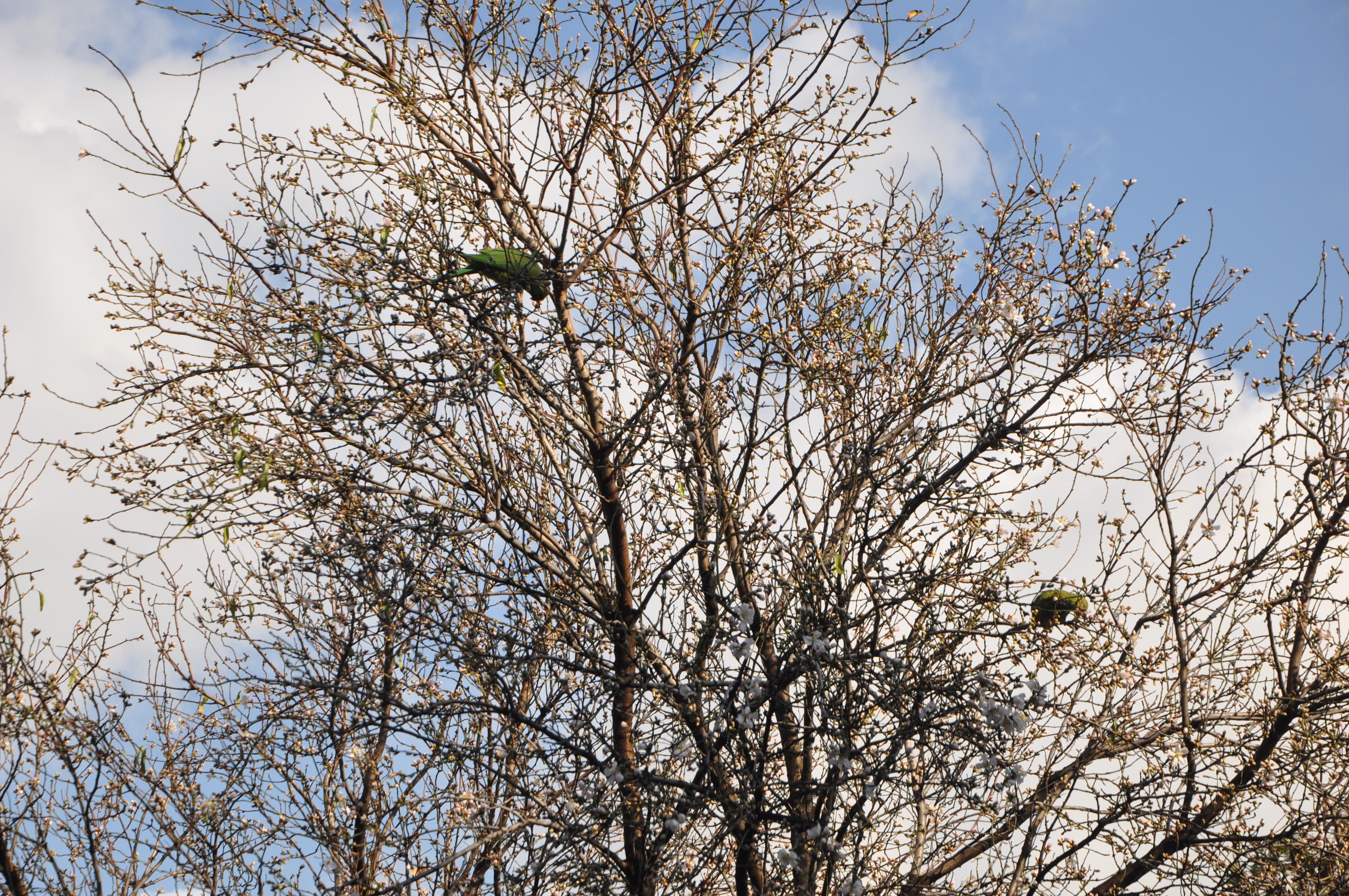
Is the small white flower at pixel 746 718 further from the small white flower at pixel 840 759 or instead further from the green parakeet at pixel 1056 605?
the green parakeet at pixel 1056 605

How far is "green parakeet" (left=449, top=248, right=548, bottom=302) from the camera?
560cm

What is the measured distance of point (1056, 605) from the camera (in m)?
5.72

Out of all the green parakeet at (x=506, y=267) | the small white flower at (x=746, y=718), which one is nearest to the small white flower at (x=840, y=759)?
the small white flower at (x=746, y=718)

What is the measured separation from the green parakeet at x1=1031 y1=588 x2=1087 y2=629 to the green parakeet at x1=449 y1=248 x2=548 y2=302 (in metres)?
3.40

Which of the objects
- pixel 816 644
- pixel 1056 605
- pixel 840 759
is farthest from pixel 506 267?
pixel 1056 605

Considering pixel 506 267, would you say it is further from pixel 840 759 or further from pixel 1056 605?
pixel 1056 605

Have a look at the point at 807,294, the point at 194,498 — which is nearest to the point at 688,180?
the point at 807,294

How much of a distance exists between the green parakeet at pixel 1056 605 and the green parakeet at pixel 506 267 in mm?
3399

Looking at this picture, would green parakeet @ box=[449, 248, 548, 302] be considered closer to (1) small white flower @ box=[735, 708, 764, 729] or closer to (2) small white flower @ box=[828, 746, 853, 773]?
(1) small white flower @ box=[735, 708, 764, 729]

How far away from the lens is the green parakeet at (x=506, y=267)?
5.60 m

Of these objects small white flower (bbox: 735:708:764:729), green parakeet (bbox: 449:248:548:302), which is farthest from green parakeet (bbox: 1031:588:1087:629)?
green parakeet (bbox: 449:248:548:302)

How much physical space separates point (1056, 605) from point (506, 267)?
12.0 ft

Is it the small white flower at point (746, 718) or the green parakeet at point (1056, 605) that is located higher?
the green parakeet at point (1056, 605)

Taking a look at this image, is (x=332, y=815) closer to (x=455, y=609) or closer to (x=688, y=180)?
(x=455, y=609)
